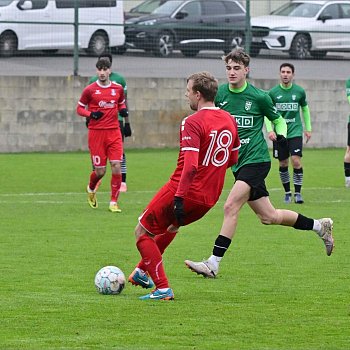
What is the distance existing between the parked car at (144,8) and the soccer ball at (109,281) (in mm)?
20433

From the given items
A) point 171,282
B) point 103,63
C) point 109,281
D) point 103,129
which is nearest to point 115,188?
point 103,129

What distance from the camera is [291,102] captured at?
682 inches

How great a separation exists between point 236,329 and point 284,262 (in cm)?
362

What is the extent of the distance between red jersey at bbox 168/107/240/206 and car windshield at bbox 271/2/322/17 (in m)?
20.7

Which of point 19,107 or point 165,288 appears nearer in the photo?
point 165,288

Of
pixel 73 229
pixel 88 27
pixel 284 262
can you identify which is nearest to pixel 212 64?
pixel 88 27

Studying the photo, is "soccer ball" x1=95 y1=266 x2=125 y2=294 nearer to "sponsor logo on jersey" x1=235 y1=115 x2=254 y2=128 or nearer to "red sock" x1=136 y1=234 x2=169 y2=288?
"red sock" x1=136 y1=234 x2=169 y2=288

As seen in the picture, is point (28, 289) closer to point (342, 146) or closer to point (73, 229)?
point (73, 229)

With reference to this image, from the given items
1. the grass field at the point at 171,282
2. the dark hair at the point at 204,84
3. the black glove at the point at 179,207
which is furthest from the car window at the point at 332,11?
the black glove at the point at 179,207

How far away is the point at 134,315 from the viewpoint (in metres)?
8.23

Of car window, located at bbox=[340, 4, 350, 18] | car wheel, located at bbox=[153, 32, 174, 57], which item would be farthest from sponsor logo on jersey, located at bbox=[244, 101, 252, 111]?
car window, located at bbox=[340, 4, 350, 18]

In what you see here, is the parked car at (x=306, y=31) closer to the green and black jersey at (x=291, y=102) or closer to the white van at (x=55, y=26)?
the white van at (x=55, y=26)

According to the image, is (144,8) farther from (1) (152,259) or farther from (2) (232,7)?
(1) (152,259)

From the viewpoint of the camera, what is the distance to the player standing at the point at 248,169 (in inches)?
410
